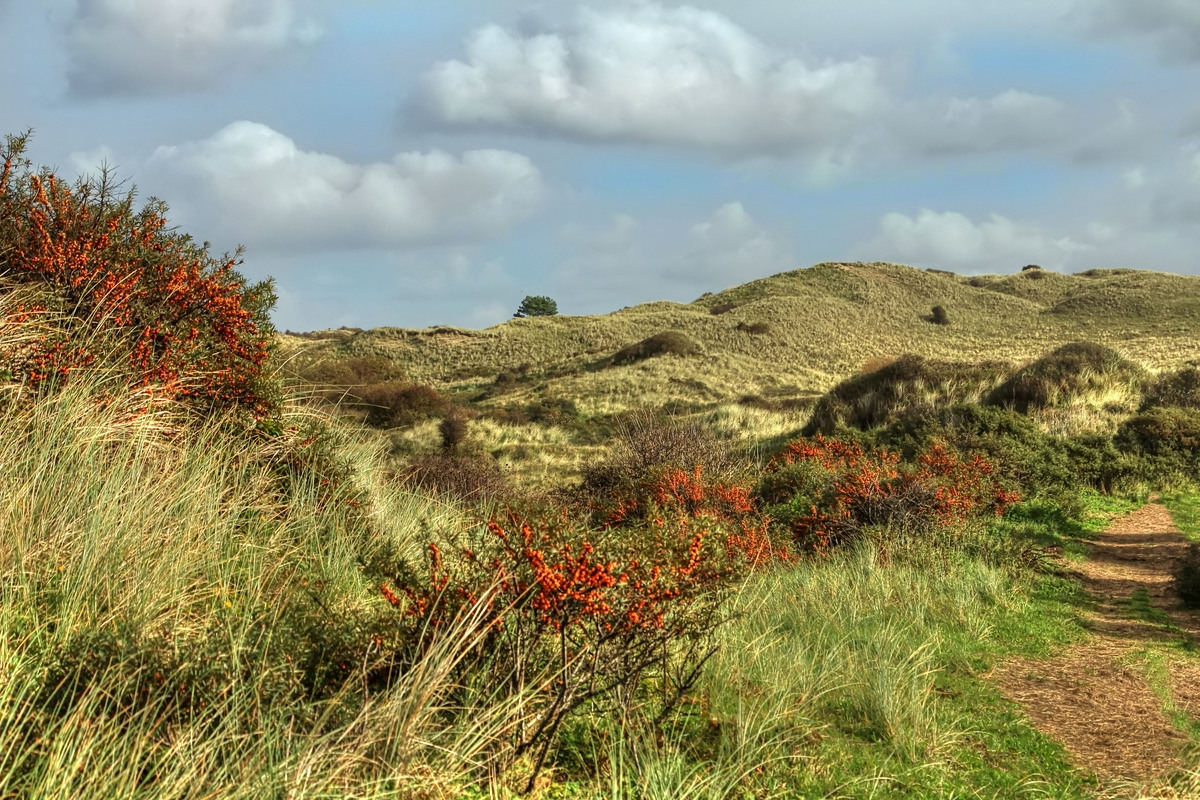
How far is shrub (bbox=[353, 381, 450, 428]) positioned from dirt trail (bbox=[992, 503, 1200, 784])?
23579 mm

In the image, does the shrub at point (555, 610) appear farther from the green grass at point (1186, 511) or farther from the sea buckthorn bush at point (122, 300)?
the green grass at point (1186, 511)

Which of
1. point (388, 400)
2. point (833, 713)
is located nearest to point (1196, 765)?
point (833, 713)

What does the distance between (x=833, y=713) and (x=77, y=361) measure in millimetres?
5115

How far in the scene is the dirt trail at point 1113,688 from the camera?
5.44m

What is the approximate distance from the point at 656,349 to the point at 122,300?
46.2 metres

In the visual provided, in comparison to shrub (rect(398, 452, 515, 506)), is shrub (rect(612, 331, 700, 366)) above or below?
above

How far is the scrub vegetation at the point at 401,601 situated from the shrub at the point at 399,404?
18.2 metres

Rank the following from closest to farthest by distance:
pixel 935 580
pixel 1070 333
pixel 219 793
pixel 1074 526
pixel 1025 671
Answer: pixel 219 793
pixel 1025 671
pixel 935 580
pixel 1074 526
pixel 1070 333

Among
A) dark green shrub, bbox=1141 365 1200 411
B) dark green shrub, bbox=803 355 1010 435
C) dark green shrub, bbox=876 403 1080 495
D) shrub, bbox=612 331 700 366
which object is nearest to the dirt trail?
dark green shrub, bbox=876 403 1080 495

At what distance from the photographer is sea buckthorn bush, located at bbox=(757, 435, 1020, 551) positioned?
11.5m

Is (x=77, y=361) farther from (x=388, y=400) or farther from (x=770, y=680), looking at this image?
(x=388, y=400)

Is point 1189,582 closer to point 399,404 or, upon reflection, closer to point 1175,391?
point 1175,391

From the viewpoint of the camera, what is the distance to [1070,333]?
6309 centimetres

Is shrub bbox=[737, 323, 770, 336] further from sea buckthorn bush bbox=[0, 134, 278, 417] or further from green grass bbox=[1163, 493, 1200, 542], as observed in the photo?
sea buckthorn bush bbox=[0, 134, 278, 417]
